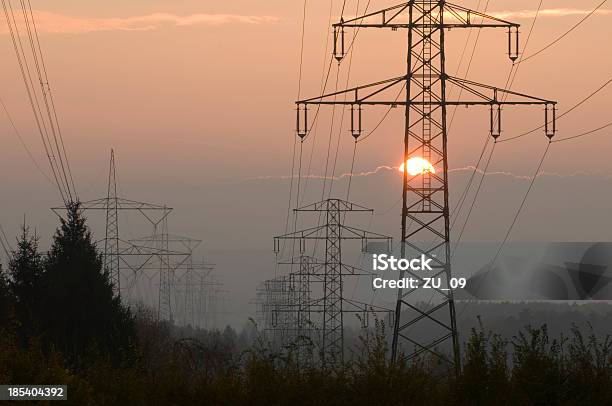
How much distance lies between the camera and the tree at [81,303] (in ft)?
202

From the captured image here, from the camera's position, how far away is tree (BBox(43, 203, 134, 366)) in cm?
6150

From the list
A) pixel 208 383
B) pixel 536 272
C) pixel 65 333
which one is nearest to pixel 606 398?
pixel 208 383

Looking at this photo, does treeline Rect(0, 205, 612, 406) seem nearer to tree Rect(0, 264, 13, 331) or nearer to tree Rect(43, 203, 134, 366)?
tree Rect(0, 264, 13, 331)

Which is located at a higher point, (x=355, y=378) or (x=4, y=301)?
(x=4, y=301)

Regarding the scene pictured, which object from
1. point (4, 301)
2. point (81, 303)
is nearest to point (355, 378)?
point (4, 301)

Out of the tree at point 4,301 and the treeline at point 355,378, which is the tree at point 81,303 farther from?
the treeline at point 355,378

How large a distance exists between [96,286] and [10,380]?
3329 centimetres

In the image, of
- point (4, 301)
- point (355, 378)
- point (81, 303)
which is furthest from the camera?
point (81, 303)

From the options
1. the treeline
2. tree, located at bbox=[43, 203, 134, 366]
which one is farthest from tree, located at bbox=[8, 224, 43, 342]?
the treeline

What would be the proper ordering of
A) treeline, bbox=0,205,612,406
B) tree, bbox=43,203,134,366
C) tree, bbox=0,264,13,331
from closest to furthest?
1. treeline, bbox=0,205,612,406
2. tree, bbox=0,264,13,331
3. tree, bbox=43,203,134,366

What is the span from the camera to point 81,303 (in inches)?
2468

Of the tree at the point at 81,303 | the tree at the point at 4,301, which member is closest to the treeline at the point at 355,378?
the tree at the point at 4,301

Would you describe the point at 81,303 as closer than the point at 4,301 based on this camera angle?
No

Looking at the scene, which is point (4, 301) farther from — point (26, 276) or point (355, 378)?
point (355, 378)
